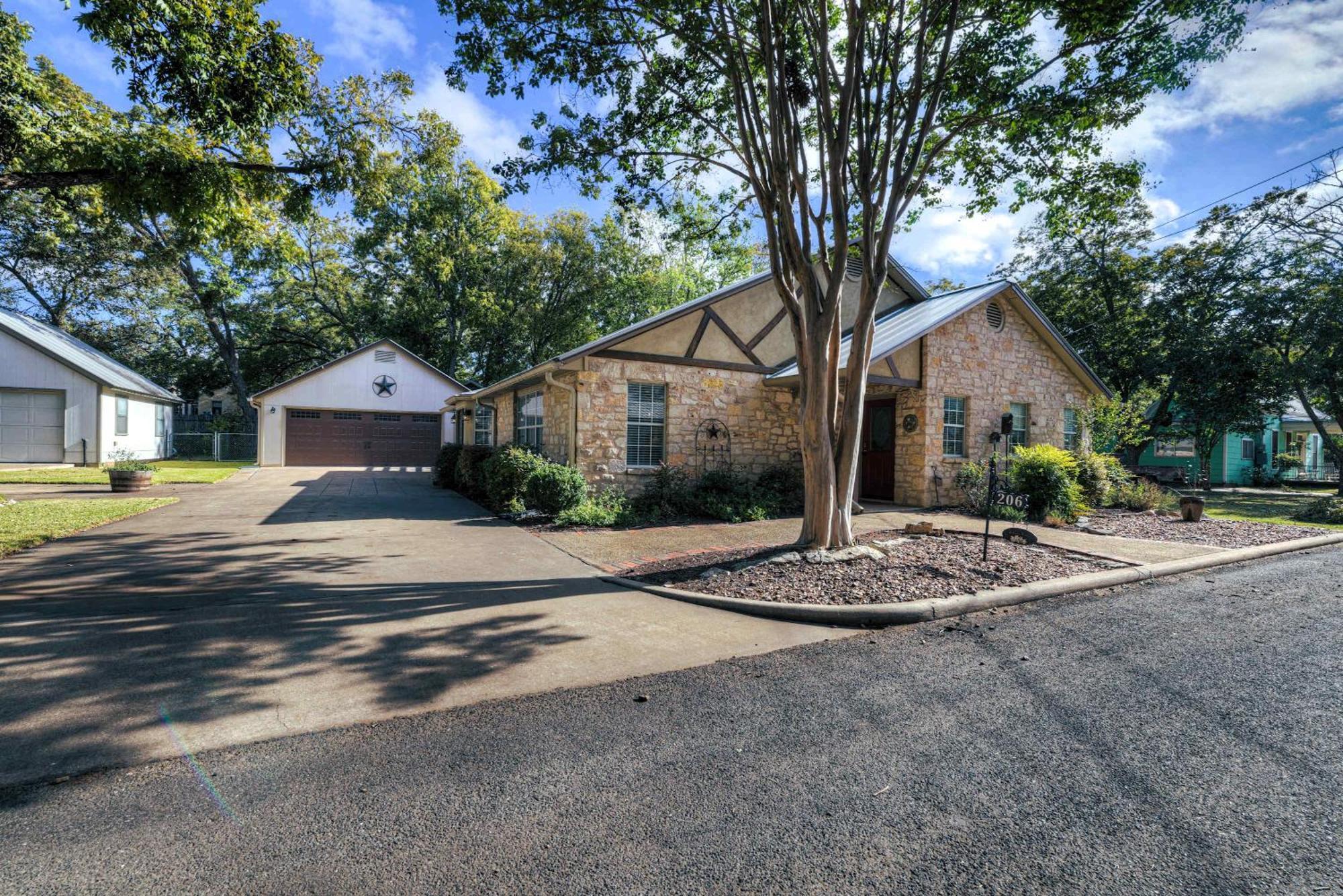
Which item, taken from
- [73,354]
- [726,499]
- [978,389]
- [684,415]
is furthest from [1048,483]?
[73,354]

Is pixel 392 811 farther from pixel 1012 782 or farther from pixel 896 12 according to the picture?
pixel 896 12

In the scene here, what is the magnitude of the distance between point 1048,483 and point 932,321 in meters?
3.76

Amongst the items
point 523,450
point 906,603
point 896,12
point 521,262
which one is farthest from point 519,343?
point 906,603

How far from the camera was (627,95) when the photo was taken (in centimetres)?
807

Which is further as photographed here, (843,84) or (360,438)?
(360,438)

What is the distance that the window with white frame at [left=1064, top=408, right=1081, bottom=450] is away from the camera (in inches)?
574

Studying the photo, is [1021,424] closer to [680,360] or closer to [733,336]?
[733,336]

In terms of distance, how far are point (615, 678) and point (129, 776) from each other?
2361mm

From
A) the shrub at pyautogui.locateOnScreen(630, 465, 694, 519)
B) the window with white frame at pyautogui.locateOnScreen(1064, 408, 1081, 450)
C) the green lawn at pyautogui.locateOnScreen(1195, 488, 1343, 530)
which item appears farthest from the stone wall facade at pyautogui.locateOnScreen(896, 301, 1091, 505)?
the shrub at pyautogui.locateOnScreen(630, 465, 694, 519)

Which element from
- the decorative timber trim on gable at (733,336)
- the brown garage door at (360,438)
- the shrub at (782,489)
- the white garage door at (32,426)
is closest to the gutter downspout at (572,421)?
the decorative timber trim on gable at (733,336)

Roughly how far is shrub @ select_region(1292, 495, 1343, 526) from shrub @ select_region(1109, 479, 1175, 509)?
2.02 meters

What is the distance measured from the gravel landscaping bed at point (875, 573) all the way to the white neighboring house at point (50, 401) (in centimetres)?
2347

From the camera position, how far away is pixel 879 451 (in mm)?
13836

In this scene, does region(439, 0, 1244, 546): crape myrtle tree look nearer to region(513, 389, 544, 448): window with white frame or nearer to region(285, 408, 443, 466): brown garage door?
region(513, 389, 544, 448): window with white frame
